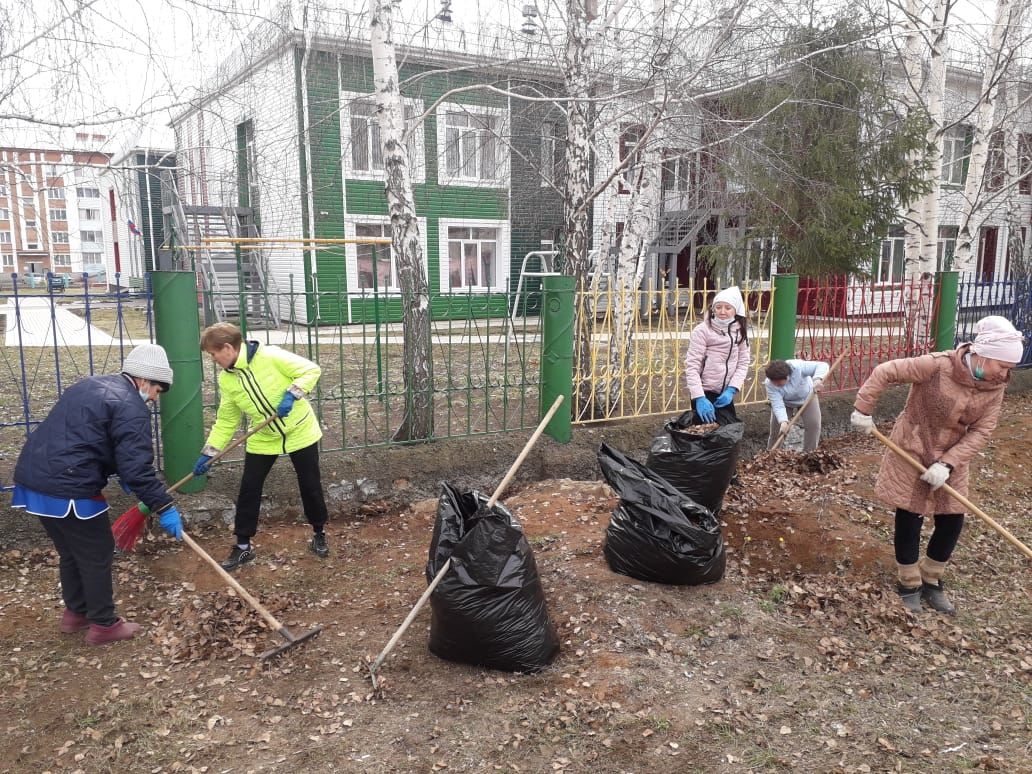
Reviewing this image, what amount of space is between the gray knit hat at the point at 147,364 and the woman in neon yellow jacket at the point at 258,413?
423 millimetres

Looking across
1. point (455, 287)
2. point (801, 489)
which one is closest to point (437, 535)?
point (801, 489)

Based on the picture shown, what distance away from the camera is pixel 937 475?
3.34 metres

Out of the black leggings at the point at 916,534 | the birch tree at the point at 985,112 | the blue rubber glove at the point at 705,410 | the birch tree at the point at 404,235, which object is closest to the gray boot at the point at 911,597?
the black leggings at the point at 916,534

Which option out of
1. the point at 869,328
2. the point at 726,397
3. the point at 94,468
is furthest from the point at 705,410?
the point at 869,328

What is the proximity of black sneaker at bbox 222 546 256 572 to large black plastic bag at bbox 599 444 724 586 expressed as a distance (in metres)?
1.97

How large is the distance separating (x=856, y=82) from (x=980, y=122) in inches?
75.2

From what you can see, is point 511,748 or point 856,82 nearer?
point 511,748

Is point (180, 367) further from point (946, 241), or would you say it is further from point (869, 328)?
point (946, 241)

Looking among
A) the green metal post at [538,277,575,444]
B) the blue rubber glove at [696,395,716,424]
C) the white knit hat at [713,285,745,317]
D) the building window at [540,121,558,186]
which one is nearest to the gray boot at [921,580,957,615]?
the blue rubber glove at [696,395,716,424]

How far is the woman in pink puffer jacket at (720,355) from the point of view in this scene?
4.66m

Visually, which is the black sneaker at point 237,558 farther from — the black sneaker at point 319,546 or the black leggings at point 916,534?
the black leggings at point 916,534

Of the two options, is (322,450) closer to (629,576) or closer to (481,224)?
(629,576)

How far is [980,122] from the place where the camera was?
9.21 metres

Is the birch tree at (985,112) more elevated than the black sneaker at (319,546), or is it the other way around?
the birch tree at (985,112)
